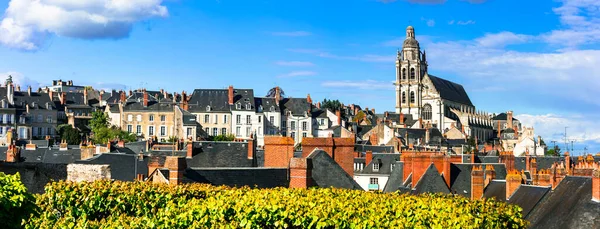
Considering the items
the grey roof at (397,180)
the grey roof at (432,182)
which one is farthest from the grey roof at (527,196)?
the grey roof at (397,180)

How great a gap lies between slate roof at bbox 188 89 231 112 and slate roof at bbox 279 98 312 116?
843cm

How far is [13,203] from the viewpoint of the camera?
48.5ft

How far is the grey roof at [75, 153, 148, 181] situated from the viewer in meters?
37.6

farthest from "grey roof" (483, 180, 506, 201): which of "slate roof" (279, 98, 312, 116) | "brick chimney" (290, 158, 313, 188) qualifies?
"slate roof" (279, 98, 312, 116)

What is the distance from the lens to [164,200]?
1834cm

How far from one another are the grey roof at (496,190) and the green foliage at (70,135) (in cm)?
7713

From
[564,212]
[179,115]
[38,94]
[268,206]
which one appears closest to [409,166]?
[564,212]

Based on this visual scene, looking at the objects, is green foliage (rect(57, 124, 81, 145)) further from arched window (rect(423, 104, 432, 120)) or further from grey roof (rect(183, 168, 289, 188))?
grey roof (rect(183, 168, 289, 188))

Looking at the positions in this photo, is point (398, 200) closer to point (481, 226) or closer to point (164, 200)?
point (481, 226)

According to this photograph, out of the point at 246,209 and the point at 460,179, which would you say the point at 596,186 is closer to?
the point at 246,209

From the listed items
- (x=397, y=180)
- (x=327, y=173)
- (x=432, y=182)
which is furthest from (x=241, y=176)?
(x=397, y=180)

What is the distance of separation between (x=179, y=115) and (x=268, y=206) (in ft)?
294

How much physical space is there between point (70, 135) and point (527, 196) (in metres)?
84.2

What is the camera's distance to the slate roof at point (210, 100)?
108 metres
